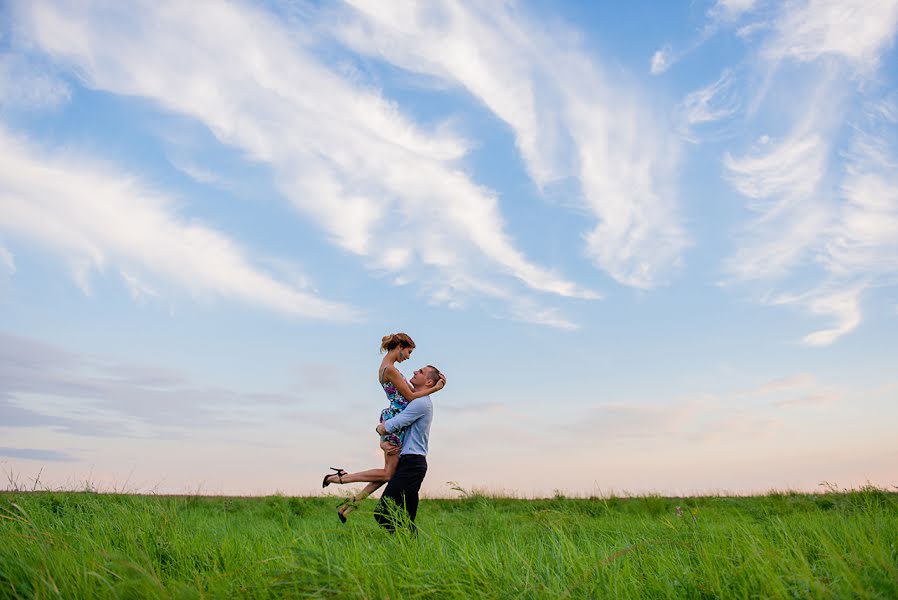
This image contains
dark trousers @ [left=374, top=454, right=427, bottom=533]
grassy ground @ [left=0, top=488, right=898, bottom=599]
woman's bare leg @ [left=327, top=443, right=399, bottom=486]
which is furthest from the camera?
woman's bare leg @ [left=327, top=443, right=399, bottom=486]

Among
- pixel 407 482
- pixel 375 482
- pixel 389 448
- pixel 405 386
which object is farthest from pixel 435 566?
pixel 375 482

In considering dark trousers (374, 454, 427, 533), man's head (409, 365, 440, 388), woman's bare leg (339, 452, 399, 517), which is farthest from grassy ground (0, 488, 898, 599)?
man's head (409, 365, 440, 388)

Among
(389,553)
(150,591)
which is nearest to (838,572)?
(389,553)

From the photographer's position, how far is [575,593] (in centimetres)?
440

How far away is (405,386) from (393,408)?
38 cm

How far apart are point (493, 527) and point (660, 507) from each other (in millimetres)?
6647

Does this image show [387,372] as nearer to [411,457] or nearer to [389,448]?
[389,448]

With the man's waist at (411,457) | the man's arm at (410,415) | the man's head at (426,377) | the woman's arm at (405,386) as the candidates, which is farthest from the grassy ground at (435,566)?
the man's head at (426,377)

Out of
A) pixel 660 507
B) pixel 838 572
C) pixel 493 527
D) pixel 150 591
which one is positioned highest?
pixel 660 507

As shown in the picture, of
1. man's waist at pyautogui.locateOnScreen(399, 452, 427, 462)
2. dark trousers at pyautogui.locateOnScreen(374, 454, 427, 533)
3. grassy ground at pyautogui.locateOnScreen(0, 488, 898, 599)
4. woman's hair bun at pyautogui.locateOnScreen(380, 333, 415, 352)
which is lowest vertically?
grassy ground at pyautogui.locateOnScreen(0, 488, 898, 599)

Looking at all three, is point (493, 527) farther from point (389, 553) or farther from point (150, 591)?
point (150, 591)

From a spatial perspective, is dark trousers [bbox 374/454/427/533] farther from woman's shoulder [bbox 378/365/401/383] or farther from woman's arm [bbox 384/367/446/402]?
woman's shoulder [bbox 378/365/401/383]

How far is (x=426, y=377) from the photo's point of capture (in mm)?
8578

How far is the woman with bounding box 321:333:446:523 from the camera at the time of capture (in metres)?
8.55
